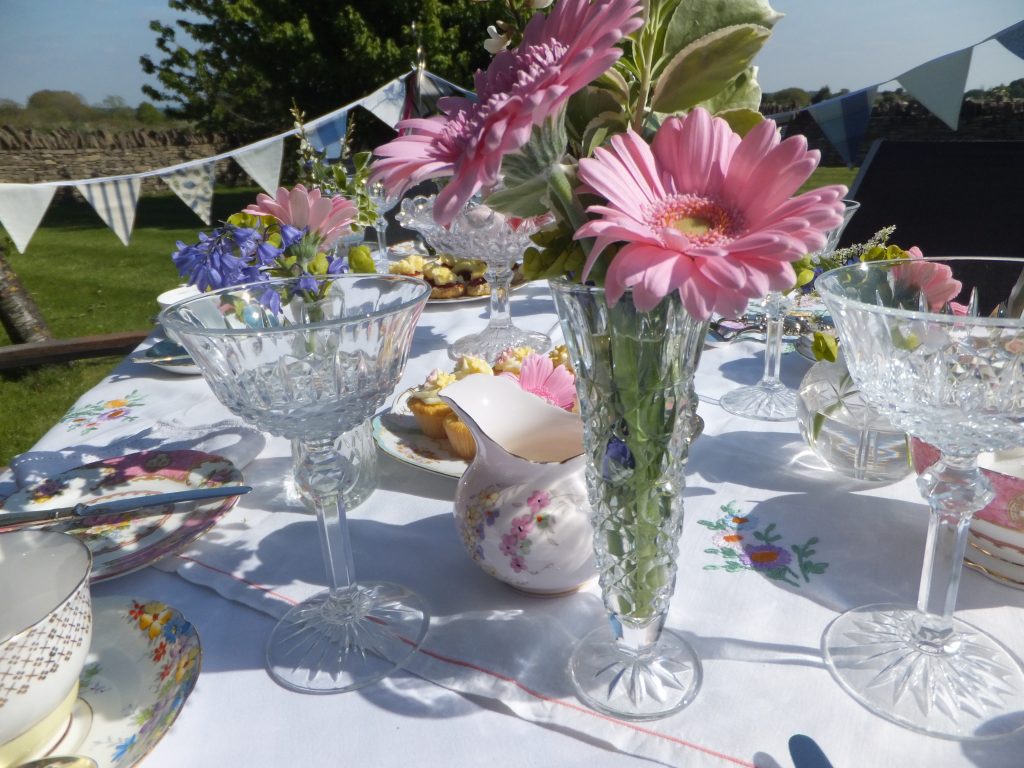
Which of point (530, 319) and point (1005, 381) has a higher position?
point (1005, 381)

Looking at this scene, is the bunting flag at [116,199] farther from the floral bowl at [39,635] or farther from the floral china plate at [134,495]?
the floral bowl at [39,635]

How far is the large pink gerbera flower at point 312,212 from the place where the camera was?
0.87 m

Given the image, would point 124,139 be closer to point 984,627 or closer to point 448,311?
point 448,311

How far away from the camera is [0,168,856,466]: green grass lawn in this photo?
11.0 feet

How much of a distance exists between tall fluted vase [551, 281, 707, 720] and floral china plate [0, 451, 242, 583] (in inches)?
17.9

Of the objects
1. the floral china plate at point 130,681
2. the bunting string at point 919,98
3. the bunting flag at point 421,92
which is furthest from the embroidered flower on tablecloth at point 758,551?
the bunting flag at point 421,92

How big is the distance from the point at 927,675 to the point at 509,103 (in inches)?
20.8

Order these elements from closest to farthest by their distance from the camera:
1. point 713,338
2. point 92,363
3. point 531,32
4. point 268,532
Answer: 1. point 531,32
2. point 268,532
3. point 713,338
4. point 92,363

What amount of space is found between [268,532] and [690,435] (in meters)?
0.51

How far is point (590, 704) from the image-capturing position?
517 mm

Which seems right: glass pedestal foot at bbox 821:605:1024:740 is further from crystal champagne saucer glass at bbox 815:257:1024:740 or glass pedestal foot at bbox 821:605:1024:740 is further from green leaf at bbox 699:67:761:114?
green leaf at bbox 699:67:761:114

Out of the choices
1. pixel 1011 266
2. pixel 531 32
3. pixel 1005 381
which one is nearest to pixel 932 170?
pixel 1011 266

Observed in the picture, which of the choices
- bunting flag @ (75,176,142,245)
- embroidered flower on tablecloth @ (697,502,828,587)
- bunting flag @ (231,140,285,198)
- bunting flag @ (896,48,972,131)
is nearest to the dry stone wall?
bunting flag @ (231,140,285,198)

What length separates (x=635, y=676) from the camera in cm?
53
